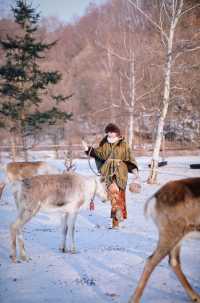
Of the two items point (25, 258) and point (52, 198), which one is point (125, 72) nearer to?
point (52, 198)

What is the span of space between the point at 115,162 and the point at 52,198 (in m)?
2.18

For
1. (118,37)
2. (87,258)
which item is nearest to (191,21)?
(118,37)

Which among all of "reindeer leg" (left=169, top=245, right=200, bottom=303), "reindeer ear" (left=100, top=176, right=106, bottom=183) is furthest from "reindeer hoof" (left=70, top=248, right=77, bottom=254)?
"reindeer leg" (left=169, top=245, right=200, bottom=303)

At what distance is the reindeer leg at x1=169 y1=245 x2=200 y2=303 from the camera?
3818mm

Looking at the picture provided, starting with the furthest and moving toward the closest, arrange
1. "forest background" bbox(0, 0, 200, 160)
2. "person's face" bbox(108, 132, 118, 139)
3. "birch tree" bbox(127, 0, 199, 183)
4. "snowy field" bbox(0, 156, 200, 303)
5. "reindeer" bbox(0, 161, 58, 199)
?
"forest background" bbox(0, 0, 200, 160), "birch tree" bbox(127, 0, 199, 183), "reindeer" bbox(0, 161, 58, 199), "person's face" bbox(108, 132, 118, 139), "snowy field" bbox(0, 156, 200, 303)

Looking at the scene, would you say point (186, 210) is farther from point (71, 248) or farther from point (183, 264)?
point (71, 248)

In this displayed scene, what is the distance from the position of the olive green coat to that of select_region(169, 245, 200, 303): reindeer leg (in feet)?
13.0

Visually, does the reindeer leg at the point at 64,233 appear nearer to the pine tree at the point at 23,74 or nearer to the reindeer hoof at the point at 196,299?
the reindeer hoof at the point at 196,299

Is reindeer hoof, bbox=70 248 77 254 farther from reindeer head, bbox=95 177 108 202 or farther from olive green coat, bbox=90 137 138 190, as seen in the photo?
olive green coat, bbox=90 137 138 190

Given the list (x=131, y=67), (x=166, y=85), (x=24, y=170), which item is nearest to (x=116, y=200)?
(x=24, y=170)

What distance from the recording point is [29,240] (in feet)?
22.9

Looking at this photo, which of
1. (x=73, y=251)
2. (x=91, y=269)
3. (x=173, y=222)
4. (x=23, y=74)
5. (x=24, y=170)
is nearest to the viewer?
(x=173, y=222)

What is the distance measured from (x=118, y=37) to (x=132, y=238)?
1657 cm

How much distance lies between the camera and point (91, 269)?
4.98 metres
